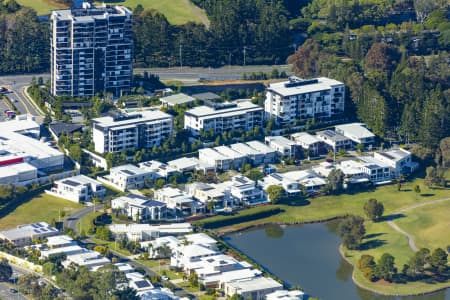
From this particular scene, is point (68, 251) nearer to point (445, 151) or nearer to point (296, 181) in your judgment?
point (296, 181)

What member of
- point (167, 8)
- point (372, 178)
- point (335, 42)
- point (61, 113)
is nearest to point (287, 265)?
point (372, 178)

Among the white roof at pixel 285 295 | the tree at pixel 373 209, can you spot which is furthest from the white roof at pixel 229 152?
the white roof at pixel 285 295

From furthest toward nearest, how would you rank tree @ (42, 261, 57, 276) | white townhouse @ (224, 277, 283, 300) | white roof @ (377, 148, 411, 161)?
white roof @ (377, 148, 411, 161), tree @ (42, 261, 57, 276), white townhouse @ (224, 277, 283, 300)

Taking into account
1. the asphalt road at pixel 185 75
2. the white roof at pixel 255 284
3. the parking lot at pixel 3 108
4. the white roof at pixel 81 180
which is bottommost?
the white roof at pixel 255 284

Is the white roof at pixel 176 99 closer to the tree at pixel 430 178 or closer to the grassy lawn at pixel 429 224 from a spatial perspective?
the tree at pixel 430 178

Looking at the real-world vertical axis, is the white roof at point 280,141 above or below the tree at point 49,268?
above

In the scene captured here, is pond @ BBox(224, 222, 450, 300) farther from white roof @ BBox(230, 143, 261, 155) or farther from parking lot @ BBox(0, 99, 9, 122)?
parking lot @ BBox(0, 99, 9, 122)

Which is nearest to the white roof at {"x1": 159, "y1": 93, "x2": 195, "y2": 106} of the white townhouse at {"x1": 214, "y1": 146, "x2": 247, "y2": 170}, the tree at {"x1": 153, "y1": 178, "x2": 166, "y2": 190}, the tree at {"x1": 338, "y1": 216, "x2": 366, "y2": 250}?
the white townhouse at {"x1": 214, "y1": 146, "x2": 247, "y2": 170}
